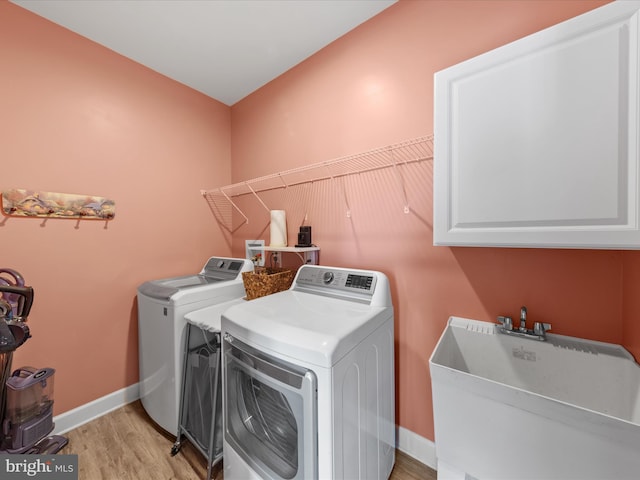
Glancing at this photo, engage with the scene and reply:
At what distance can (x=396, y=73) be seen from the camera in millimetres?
1594

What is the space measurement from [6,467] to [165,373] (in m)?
0.69

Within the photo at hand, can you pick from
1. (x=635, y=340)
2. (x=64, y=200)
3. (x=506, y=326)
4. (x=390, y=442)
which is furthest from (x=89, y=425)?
(x=635, y=340)

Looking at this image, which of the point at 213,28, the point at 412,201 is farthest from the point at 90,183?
the point at 412,201

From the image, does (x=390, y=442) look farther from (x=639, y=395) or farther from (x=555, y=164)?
(x=555, y=164)

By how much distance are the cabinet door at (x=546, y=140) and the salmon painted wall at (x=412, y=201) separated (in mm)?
398

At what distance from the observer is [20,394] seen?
48.5 inches

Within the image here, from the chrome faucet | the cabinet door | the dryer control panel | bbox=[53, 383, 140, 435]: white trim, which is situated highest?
the cabinet door

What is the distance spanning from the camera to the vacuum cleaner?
1.14m

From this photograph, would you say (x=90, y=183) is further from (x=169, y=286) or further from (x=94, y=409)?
(x=94, y=409)

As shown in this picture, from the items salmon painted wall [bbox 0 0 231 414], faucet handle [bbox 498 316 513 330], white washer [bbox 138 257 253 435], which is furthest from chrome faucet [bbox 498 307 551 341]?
salmon painted wall [bbox 0 0 231 414]

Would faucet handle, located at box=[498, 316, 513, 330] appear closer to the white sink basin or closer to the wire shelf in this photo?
the white sink basin

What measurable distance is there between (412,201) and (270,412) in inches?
53.9

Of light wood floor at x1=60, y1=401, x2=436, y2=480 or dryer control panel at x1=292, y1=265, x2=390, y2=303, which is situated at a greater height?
dryer control panel at x1=292, y1=265, x2=390, y2=303

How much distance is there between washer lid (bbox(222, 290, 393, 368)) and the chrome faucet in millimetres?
537
